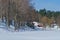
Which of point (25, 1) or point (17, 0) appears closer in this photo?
point (17, 0)

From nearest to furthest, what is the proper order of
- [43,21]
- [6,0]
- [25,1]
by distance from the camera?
[6,0] → [25,1] → [43,21]

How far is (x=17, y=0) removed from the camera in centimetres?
3478

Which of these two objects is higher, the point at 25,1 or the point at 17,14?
the point at 25,1

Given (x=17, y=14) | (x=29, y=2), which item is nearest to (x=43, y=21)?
(x=29, y=2)

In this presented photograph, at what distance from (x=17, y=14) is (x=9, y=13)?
4.65ft

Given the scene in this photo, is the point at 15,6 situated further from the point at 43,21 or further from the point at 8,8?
the point at 43,21

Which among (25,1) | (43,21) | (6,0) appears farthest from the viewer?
(43,21)

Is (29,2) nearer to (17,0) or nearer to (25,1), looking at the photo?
(25,1)

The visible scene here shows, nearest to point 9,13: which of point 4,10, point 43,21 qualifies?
point 4,10

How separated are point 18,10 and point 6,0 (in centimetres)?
282

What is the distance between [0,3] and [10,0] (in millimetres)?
2214

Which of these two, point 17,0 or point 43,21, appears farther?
point 43,21

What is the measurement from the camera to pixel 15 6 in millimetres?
33531

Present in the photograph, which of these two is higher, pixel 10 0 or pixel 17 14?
pixel 10 0
